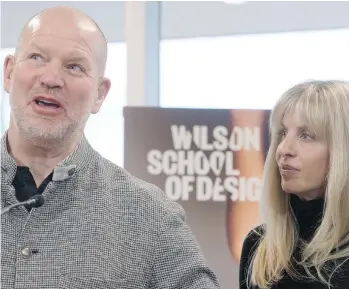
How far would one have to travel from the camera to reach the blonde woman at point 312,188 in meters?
1.75

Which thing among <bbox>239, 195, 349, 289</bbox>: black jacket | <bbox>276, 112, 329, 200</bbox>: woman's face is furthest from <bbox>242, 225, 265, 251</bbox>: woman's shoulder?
<bbox>276, 112, 329, 200</bbox>: woman's face

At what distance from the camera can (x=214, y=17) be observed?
4.17 metres

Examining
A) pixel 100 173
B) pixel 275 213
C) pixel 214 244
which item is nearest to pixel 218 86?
pixel 214 244

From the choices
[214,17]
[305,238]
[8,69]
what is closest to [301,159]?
[305,238]

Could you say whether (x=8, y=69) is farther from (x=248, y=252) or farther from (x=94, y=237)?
(x=248, y=252)

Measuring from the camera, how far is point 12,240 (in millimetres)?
1321

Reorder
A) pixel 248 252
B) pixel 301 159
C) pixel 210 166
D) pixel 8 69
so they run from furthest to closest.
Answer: pixel 210 166, pixel 248 252, pixel 301 159, pixel 8 69

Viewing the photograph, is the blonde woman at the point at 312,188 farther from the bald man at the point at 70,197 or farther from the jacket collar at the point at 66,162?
the jacket collar at the point at 66,162

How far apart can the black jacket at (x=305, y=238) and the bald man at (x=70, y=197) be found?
0.43 metres

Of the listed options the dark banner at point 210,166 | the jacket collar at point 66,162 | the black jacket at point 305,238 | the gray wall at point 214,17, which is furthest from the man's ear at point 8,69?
the gray wall at point 214,17

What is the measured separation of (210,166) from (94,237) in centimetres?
199

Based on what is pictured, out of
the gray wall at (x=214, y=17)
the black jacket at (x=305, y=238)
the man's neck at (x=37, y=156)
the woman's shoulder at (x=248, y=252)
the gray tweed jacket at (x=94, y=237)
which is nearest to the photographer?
the gray tweed jacket at (x=94, y=237)

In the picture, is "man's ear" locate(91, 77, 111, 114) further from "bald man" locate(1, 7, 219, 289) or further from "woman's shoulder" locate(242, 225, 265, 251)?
"woman's shoulder" locate(242, 225, 265, 251)

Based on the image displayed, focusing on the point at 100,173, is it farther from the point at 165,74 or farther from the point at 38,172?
the point at 165,74
